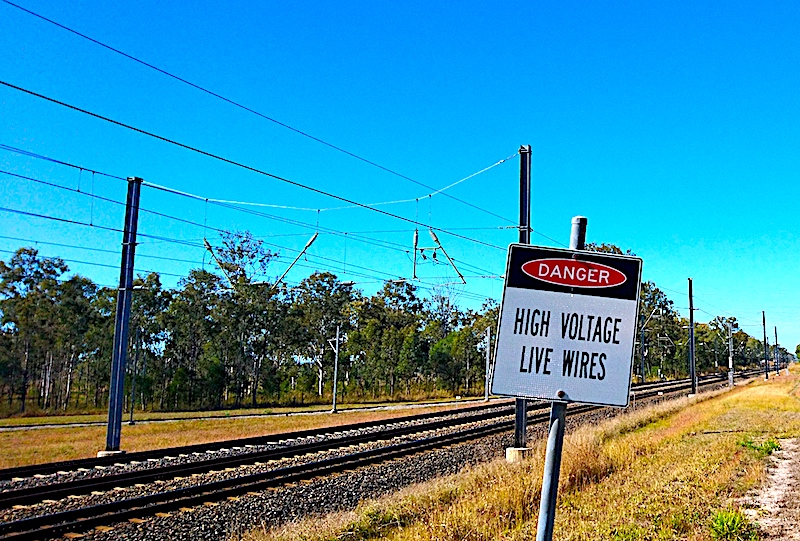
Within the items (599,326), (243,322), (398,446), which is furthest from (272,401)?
(599,326)

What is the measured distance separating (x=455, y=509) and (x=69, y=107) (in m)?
10.3

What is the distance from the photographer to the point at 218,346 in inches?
Result: 2395

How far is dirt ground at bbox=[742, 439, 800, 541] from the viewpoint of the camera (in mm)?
7454

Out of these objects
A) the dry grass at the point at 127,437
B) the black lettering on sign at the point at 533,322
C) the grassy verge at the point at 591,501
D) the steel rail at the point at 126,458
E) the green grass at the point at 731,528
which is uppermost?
the black lettering on sign at the point at 533,322

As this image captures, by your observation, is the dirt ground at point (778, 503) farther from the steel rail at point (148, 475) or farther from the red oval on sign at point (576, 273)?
the steel rail at point (148, 475)

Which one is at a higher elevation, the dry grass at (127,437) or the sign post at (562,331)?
the sign post at (562,331)

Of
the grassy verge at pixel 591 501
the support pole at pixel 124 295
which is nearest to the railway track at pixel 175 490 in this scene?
the grassy verge at pixel 591 501

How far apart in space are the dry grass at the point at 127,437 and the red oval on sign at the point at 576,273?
21.6 metres

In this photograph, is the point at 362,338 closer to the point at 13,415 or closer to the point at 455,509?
the point at 13,415

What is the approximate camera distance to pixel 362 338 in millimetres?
72688

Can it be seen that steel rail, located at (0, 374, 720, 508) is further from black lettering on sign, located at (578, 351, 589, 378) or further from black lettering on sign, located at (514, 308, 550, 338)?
black lettering on sign, located at (578, 351, 589, 378)

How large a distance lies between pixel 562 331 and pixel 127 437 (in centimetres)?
2905

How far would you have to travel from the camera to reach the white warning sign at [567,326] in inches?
118

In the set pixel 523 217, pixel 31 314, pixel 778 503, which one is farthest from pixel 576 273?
pixel 31 314
